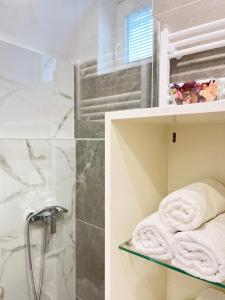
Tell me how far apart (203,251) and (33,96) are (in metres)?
1.03

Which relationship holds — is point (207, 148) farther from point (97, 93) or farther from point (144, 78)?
point (97, 93)

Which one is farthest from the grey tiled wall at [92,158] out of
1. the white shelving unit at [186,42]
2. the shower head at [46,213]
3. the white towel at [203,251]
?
the white towel at [203,251]

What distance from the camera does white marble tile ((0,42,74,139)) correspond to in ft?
3.53

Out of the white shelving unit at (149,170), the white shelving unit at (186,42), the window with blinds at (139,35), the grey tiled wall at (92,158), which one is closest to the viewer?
the white shelving unit at (149,170)

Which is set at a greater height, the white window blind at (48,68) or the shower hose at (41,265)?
the white window blind at (48,68)

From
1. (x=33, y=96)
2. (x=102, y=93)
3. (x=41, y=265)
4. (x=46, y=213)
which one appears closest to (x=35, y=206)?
(x=46, y=213)

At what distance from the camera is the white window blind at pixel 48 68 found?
3.92ft

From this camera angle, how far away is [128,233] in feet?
2.01

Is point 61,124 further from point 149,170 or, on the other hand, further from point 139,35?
point 149,170

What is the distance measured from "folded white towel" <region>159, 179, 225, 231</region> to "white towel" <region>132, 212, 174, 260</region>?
0.02 meters

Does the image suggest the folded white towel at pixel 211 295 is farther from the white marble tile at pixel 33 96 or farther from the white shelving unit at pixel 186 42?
the white marble tile at pixel 33 96

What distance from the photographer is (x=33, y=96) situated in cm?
117

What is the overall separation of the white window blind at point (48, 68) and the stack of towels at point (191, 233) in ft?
3.12

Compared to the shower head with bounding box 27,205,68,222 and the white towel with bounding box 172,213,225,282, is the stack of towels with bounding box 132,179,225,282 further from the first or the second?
the shower head with bounding box 27,205,68,222
